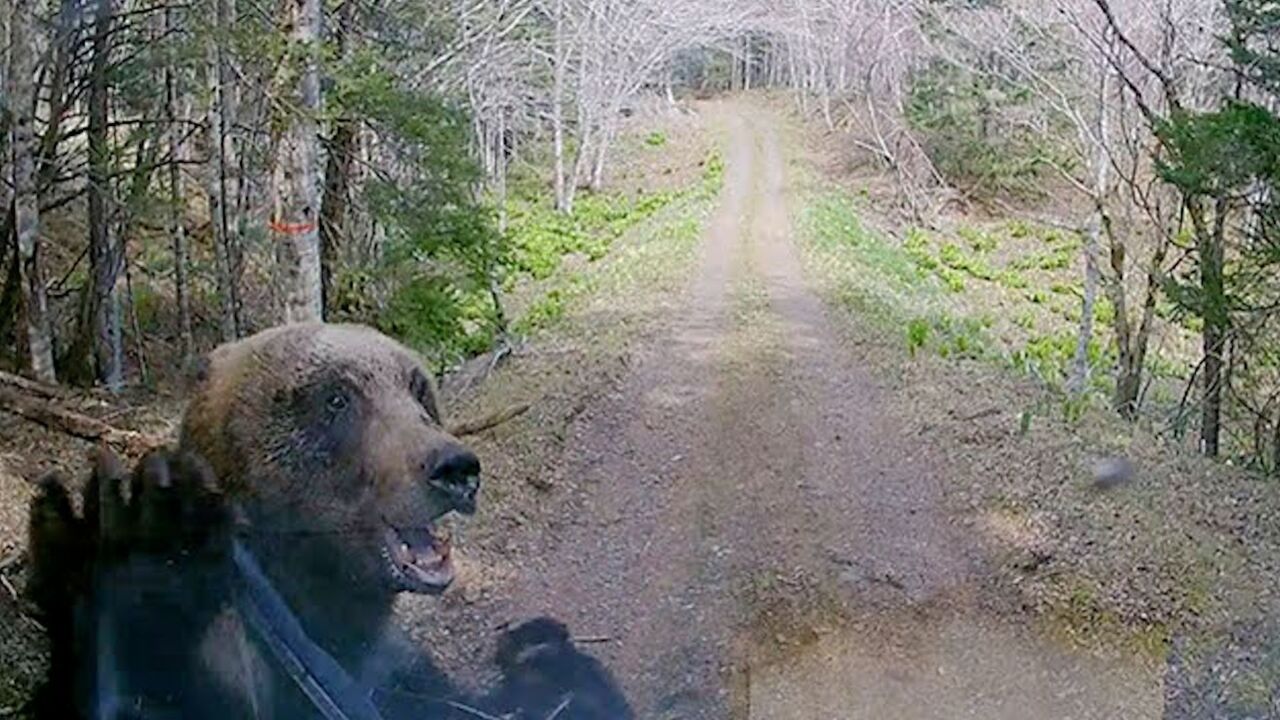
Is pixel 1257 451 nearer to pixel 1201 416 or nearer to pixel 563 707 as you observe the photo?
pixel 1201 416

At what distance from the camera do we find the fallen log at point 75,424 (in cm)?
189

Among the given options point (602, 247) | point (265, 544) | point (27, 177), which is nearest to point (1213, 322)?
point (27, 177)

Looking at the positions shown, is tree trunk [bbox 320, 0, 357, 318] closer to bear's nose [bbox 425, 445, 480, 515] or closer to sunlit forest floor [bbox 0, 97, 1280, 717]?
sunlit forest floor [bbox 0, 97, 1280, 717]

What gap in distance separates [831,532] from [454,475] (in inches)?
195

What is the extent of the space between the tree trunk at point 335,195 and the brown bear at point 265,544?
4.13m

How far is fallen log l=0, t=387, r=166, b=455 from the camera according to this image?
6.21ft

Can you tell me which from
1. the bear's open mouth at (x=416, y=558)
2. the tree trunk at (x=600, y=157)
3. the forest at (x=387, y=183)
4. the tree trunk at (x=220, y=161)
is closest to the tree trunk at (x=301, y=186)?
the forest at (x=387, y=183)

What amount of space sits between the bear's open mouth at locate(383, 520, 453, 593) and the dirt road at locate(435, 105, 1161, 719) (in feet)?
6.26

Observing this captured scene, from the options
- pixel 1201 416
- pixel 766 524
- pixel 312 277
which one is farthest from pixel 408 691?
pixel 1201 416

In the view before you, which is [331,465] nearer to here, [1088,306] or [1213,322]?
[1213,322]

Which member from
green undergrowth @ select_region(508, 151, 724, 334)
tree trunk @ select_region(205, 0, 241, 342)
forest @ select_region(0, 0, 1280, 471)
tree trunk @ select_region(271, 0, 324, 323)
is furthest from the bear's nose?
green undergrowth @ select_region(508, 151, 724, 334)

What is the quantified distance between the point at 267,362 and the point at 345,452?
183 mm

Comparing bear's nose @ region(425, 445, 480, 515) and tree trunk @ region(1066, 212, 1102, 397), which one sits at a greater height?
bear's nose @ region(425, 445, 480, 515)

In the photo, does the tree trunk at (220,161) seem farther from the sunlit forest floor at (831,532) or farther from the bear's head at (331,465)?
the bear's head at (331,465)
